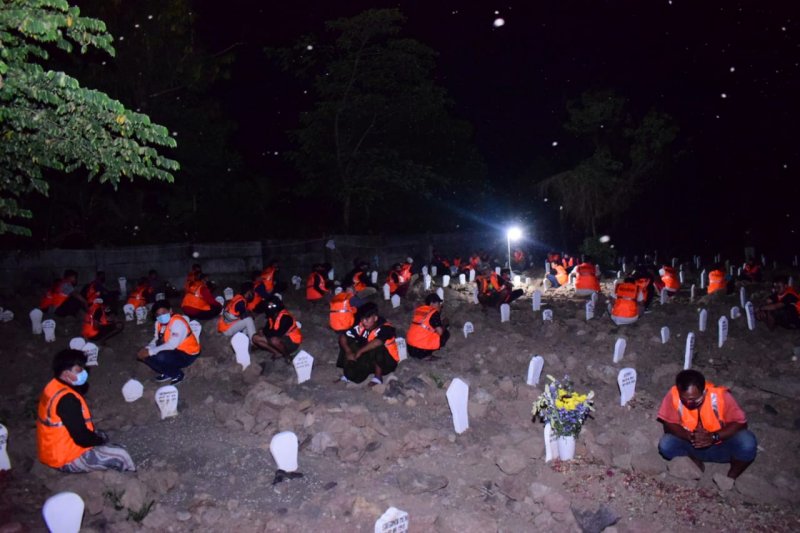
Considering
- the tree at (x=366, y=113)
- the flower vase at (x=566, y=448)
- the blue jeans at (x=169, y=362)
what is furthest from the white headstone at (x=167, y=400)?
the tree at (x=366, y=113)

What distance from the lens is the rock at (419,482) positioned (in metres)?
5.19

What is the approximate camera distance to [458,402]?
6.28 m

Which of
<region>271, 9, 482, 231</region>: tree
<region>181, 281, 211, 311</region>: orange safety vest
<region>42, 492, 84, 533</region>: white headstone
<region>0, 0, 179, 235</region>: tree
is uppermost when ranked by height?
<region>271, 9, 482, 231</region>: tree

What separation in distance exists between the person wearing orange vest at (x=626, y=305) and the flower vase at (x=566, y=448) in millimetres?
6245

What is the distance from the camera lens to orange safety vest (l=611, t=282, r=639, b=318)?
441 inches

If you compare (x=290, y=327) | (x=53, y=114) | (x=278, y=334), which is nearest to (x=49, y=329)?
(x=278, y=334)

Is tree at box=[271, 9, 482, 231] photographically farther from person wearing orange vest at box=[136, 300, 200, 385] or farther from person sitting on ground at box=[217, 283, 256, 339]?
person wearing orange vest at box=[136, 300, 200, 385]

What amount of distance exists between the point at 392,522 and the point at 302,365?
4.28m

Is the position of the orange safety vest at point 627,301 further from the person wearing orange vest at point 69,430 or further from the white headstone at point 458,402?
the person wearing orange vest at point 69,430

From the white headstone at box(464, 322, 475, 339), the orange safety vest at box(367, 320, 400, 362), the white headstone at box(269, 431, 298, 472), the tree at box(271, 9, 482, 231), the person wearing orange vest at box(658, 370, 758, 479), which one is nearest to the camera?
the person wearing orange vest at box(658, 370, 758, 479)

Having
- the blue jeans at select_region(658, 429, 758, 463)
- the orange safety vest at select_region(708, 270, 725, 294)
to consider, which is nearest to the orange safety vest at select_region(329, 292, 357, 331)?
the blue jeans at select_region(658, 429, 758, 463)

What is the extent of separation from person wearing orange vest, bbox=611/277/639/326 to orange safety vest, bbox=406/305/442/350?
435 centimetres

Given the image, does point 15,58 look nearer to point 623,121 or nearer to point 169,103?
point 169,103

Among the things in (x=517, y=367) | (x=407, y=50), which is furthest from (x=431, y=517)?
(x=407, y=50)
